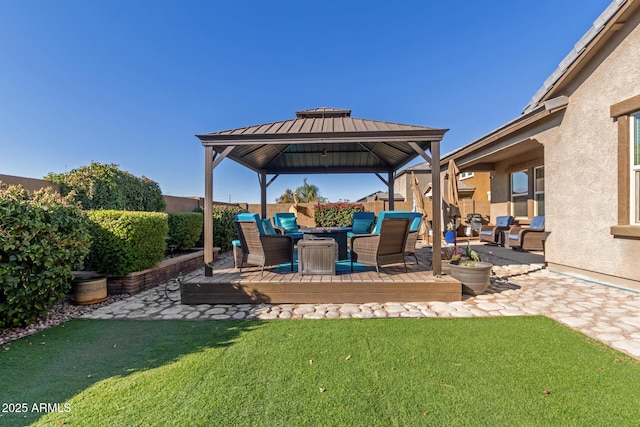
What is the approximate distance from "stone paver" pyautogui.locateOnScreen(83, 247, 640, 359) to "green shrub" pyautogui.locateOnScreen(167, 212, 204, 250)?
269 centimetres

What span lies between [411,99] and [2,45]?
14608mm

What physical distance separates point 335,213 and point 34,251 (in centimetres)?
1275

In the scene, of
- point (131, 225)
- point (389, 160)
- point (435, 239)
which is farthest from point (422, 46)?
point (131, 225)

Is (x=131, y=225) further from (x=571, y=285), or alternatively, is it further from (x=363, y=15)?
(x=363, y=15)

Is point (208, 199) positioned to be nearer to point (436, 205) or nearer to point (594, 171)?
point (436, 205)

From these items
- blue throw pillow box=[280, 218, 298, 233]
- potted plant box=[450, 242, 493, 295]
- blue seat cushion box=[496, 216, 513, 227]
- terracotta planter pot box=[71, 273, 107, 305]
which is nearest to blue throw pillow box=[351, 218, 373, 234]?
blue throw pillow box=[280, 218, 298, 233]

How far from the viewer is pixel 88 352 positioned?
2.89 metres

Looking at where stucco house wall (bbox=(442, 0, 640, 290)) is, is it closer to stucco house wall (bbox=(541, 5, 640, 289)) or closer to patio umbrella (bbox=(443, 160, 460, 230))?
stucco house wall (bbox=(541, 5, 640, 289))

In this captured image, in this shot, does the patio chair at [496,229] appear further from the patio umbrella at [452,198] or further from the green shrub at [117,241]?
the green shrub at [117,241]

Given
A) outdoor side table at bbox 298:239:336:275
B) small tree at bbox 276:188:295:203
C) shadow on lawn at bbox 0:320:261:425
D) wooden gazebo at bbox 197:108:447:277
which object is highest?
small tree at bbox 276:188:295:203

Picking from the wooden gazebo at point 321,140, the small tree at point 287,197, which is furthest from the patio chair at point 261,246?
the small tree at point 287,197

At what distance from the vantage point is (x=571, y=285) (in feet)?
17.0

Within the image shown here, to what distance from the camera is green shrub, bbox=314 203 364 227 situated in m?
15.2

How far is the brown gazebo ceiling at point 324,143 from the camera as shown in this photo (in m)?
4.99
